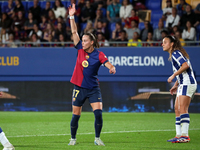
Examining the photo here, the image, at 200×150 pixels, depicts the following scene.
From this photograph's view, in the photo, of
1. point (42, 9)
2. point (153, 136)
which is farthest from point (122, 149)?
point (42, 9)

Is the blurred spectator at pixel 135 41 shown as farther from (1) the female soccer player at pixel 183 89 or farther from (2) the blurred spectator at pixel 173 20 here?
(1) the female soccer player at pixel 183 89

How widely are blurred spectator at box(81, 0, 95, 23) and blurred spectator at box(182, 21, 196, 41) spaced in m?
4.43

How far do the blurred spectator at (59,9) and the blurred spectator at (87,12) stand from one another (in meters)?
1.03

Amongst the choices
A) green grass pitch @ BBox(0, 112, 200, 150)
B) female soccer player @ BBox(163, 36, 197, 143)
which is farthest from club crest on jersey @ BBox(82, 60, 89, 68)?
female soccer player @ BBox(163, 36, 197, 143)

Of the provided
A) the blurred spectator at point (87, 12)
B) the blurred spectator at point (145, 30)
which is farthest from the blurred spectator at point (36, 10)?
the blurred spectator at point (145, 30)

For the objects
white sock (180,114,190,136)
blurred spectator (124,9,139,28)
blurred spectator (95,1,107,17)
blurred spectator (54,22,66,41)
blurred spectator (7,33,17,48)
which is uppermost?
blurred spectator (95,1,107,17)

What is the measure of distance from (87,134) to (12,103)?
7832mm

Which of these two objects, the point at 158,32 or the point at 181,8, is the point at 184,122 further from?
the point at 181,8

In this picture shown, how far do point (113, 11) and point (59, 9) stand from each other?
2685 millimetres

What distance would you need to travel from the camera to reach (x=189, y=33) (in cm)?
1461

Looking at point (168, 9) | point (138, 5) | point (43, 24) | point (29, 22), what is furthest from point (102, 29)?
point (29, 22)

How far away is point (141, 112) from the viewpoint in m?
14.6

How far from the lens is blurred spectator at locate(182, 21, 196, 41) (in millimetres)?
14573

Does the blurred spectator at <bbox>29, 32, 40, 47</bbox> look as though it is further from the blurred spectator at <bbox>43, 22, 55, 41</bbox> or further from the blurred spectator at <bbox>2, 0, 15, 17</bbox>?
the blurred spectator at <bbox>2, 0, 15, 17</bbox>
